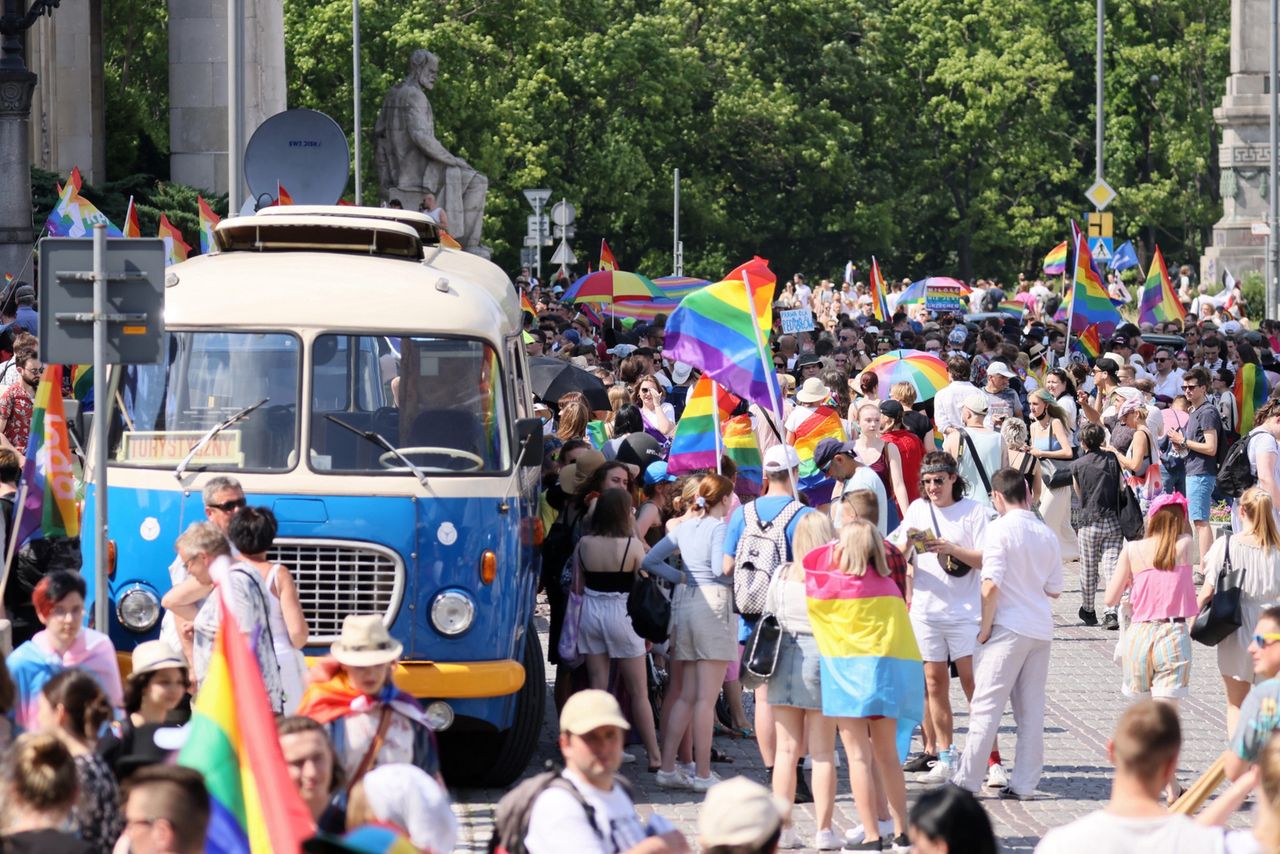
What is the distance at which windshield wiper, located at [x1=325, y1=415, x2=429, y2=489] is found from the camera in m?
11.2

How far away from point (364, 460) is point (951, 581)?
10.4 feet

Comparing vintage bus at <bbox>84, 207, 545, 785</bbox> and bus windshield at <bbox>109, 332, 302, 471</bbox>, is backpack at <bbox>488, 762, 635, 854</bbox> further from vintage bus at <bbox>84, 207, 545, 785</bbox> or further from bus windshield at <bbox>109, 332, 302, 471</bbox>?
bus windshield at <bbox>109, 332, 302, 471</bbox>

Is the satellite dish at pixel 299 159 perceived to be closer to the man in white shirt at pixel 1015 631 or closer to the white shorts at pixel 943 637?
the white shorts at pixel 943 637

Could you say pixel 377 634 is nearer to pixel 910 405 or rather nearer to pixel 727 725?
pixel 727 725

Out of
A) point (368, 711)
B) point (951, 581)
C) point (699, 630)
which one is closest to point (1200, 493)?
point (951, 581)

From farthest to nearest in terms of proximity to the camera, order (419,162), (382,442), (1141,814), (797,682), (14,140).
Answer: (419,162) < (14,140) < (382,442) < (797,682) < (1141,814)

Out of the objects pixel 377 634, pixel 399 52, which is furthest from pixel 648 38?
pixel 377 634

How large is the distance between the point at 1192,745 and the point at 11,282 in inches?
555

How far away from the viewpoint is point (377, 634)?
8141 mm

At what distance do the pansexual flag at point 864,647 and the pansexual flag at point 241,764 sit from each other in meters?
3.94

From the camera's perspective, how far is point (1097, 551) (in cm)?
1802

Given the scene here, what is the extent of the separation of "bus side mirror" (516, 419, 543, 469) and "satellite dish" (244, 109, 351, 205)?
24.9 ft

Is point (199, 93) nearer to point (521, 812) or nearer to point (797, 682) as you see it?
point (797, 682)

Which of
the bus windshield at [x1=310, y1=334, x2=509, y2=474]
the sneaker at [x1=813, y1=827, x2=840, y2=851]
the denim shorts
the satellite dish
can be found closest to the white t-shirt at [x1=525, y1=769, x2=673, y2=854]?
the sneaker at [x1=813, y1=827, x2=840, y2=851]
